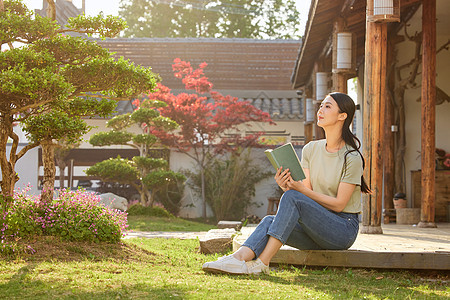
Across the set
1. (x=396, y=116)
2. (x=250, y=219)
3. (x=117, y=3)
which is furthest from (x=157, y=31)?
(x=396, y=116)

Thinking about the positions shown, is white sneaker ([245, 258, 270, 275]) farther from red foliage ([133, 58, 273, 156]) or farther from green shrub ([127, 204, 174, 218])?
red foliage ([133, 58, 273, 156])

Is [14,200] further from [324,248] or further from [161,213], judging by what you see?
[161,213]

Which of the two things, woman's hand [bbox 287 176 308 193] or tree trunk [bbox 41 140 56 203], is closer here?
woman's hand [bbox 287 176 308 193]

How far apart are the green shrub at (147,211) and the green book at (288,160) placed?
28.6ft

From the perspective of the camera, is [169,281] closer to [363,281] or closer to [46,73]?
[363,281]

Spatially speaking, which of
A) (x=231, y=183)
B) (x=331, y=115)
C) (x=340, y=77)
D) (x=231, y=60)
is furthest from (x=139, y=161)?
(x=231, y=60)

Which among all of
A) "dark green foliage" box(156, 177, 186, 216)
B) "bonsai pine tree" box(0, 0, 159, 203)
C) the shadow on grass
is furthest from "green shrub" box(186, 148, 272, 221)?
the shadow on grass

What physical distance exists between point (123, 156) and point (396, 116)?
7279 mm

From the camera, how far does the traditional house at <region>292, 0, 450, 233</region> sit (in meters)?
6.51

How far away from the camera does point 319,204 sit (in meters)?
4.02

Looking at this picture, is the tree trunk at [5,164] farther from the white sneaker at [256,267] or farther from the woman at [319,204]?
the white sneaker at [256,267]

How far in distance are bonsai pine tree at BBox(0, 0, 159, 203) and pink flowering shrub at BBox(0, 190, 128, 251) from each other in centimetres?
28

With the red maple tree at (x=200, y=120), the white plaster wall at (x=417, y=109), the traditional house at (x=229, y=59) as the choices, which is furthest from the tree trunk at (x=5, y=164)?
the traditional house at (x=229, y=59)

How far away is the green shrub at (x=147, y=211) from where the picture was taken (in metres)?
12.4
